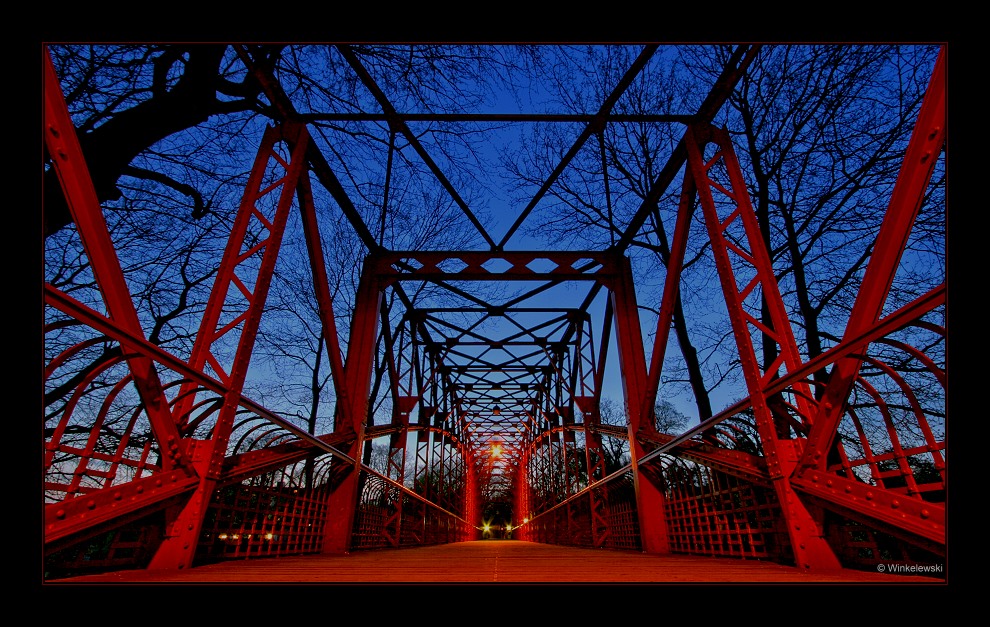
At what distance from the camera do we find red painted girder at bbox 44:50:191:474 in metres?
2.38

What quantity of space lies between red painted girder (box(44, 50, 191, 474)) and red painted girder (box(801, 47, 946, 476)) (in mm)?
4263

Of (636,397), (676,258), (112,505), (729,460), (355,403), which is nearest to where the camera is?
(112,505)

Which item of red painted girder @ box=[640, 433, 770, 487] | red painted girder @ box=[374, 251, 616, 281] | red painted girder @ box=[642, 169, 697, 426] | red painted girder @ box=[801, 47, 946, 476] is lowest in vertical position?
red painted girder @ box=[640, 433, 770, 487]

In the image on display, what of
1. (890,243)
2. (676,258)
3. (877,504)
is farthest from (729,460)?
(676,258)

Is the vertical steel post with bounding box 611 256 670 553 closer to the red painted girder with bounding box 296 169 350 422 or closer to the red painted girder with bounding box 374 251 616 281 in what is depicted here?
the red painted girder with bounding box 374 251 616 281

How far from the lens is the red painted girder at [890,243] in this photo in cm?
224

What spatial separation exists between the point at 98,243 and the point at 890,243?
474 centimetres

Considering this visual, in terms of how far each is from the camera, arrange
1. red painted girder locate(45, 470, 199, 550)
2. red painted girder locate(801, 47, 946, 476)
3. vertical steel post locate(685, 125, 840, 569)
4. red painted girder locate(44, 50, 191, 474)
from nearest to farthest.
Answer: red painted girder locate(45, 470, 199, 550)
red painted girder locate(801, 47, 946, 476)
red painted girder locate(44, 50, 191, 474)
vertical steel post locate(685, 125, 840, 569)

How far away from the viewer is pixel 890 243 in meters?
2.47

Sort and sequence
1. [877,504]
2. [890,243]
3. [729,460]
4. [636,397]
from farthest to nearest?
[636,397]
[729,460]
[890,243]
[877,504]

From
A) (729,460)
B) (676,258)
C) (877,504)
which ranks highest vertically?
(676,258)

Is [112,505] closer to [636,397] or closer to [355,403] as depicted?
[355,403]

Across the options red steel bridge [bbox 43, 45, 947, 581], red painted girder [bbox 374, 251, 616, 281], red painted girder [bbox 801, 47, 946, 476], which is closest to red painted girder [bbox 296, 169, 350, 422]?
red steel bridge [bbox 43, 45, 947, 581]
